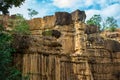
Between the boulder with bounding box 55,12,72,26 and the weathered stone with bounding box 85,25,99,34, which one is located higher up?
the boulder with bounding box 55,12,72,26

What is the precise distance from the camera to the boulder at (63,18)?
4316 cm

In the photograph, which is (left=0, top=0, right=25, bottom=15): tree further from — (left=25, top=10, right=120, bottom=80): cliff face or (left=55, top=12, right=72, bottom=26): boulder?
(left=55, top=12, right=72, bottom=26): boulder

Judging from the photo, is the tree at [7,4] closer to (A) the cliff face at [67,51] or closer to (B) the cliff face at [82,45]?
(A) the cliff face at [67,51]

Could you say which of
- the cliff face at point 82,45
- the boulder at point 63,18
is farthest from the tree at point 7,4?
the boulder at point 63,18

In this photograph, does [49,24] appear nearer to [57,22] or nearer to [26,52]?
[57,22]

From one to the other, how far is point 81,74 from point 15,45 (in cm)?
1117

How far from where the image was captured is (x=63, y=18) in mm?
43219

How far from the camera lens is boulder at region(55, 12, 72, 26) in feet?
142

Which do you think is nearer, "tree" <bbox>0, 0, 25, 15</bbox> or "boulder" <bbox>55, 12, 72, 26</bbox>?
"tree" <bbox>0, 0, 25, 15</bbox>

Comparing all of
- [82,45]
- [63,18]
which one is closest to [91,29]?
[63,18]

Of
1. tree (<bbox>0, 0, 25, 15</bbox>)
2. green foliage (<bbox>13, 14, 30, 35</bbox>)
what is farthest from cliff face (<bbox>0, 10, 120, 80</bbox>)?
tree (<bbox>0, 0, 25, 15</bbox>)

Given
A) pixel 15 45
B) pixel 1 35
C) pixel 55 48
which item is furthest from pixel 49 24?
pixel 1 35

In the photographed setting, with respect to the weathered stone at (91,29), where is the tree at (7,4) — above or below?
below

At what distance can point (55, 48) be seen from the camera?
25.8 m
